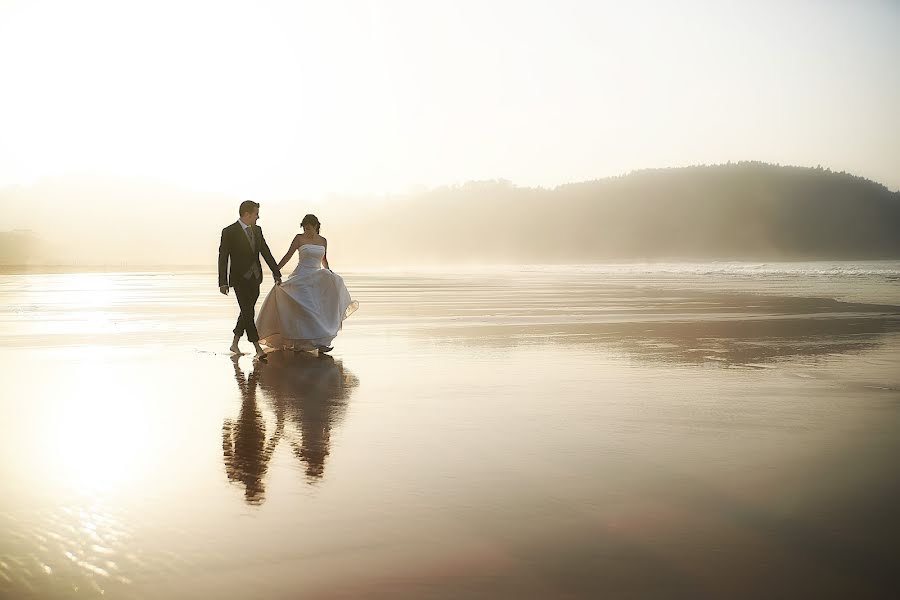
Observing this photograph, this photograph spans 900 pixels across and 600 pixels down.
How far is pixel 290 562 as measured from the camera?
13.6ft

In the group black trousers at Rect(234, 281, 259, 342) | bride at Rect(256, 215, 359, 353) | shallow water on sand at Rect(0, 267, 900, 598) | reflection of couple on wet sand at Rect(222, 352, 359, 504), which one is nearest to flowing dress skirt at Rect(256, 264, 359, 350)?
bride at Rect(256, 215, 359, 353)

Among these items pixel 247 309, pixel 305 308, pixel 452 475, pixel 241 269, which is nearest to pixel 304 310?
pixel 305 308

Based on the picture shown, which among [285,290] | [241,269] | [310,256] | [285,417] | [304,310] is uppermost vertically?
[310,256]

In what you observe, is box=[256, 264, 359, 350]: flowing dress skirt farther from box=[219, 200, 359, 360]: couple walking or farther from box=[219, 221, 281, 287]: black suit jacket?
box=[219, 221, 281, 287]: black suit jacket

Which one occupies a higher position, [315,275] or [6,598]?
[315,275]

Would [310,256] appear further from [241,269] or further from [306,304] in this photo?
[241,269]

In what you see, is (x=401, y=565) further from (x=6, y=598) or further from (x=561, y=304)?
(x=561, y=304)

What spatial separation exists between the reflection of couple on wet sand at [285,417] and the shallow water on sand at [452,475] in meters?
0.04

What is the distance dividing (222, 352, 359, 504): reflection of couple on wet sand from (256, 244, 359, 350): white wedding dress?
1102 millimetres

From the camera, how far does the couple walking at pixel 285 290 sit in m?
13.9

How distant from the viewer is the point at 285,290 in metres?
14.2

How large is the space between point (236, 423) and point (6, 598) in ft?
13.7

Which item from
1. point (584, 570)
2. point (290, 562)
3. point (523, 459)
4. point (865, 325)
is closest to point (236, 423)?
point (523, 459)

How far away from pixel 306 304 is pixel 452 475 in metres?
8.78
